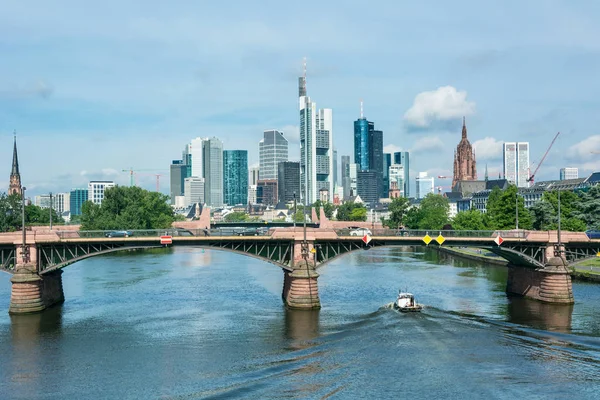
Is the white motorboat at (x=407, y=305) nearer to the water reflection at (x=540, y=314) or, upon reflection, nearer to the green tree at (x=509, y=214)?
the water reflection at (x=540, y=314)

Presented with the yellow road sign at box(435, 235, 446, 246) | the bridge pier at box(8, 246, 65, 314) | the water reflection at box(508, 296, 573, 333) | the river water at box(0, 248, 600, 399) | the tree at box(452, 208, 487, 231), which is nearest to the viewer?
the river water at box(0, 248, 600, 399)

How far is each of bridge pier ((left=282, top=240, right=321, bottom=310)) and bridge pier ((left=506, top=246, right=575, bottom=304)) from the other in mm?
31600

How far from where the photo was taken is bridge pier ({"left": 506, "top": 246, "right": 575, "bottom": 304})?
93000 millimetres

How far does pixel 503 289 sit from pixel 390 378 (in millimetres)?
58295

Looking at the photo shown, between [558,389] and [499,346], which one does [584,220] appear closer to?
[499,346]

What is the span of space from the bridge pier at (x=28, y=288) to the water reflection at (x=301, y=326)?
103 feet

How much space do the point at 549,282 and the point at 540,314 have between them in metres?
9.57

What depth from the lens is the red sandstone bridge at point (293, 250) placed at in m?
87.8

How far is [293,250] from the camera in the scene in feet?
306

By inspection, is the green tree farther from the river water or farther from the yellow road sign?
the yellow road sign

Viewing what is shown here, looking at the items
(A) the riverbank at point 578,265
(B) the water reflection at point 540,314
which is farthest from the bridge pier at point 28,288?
(A) the riverbank at point 578,265

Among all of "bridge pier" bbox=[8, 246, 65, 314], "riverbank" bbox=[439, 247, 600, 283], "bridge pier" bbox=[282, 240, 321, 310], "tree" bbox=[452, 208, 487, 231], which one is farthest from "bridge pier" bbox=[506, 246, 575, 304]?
"tree" bbox=[452, 208, 487, 231]

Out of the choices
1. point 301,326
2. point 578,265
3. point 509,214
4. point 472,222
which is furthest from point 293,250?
point 472,222

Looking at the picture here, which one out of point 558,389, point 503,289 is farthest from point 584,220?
point 558,389
